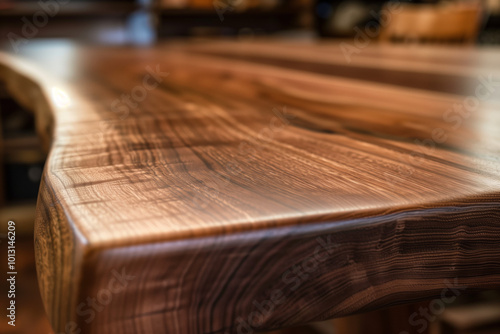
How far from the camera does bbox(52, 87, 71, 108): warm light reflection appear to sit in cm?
46

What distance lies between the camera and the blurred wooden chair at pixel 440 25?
1.72 metres

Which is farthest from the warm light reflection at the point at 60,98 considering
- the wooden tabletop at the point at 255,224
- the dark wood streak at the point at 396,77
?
the dark wood streak at the point at 396,77

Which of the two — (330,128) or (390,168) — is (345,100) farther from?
(390,168)

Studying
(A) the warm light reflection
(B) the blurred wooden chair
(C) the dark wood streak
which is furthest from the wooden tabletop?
(B) the blurred wooden chair

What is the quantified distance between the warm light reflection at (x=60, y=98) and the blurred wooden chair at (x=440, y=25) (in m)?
1.49

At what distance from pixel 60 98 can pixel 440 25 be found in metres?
1.56

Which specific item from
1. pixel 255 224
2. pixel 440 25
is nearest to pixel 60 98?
pixel 255 224

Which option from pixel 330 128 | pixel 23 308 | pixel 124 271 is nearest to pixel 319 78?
pixel 330 128

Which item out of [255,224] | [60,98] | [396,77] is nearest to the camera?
[255,224]

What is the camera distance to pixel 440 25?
178 centimetres

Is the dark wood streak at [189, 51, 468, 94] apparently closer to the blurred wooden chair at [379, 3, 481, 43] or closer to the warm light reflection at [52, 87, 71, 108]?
the warm light reflection at [52, 87, 71, 108]

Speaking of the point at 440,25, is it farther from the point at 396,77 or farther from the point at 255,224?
the point at 255,224

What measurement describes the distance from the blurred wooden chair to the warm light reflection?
58.6 inches

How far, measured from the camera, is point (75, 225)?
168 millimetres
